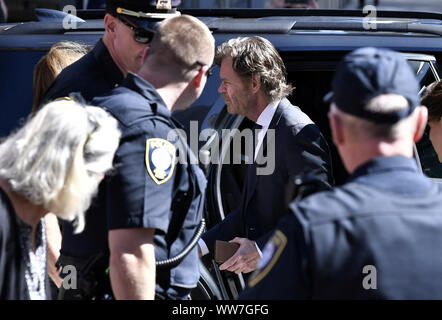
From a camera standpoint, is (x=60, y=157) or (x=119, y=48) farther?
(x=119, y=48)

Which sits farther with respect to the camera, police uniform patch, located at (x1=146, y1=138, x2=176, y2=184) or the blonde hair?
the blonde hair

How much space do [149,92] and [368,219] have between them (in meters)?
1.08

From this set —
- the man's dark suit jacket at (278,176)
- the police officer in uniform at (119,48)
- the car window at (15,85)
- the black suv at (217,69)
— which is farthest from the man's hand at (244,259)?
the car window at (15,85)

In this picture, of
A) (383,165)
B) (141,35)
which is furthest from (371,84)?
(141,35)

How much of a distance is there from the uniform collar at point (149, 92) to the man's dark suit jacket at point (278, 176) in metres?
0.97

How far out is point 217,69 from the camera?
12.1ft

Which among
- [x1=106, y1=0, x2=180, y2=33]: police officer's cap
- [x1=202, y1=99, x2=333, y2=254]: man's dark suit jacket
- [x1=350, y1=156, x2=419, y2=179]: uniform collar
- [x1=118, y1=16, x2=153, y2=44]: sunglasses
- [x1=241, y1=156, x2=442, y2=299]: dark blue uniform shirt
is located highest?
[x1=106, y1=0, x2=180, y2=33]: police officer's cap

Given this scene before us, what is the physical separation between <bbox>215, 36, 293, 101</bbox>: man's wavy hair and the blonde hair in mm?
728

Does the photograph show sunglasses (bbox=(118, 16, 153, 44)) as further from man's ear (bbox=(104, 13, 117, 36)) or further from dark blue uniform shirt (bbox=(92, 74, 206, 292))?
dark blue uniform shirt (bbox=(92, 74, 206, 292))

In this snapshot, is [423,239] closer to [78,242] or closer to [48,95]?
[78,242]

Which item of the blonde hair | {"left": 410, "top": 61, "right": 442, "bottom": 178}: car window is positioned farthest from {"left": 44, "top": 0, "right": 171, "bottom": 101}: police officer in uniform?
{"left": 410, "top": 61, "right": 442, "bottom": 178}: car window

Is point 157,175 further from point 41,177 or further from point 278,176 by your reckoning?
point 278,176

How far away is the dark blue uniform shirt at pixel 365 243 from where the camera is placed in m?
1.76

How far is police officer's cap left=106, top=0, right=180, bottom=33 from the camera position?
320cm
